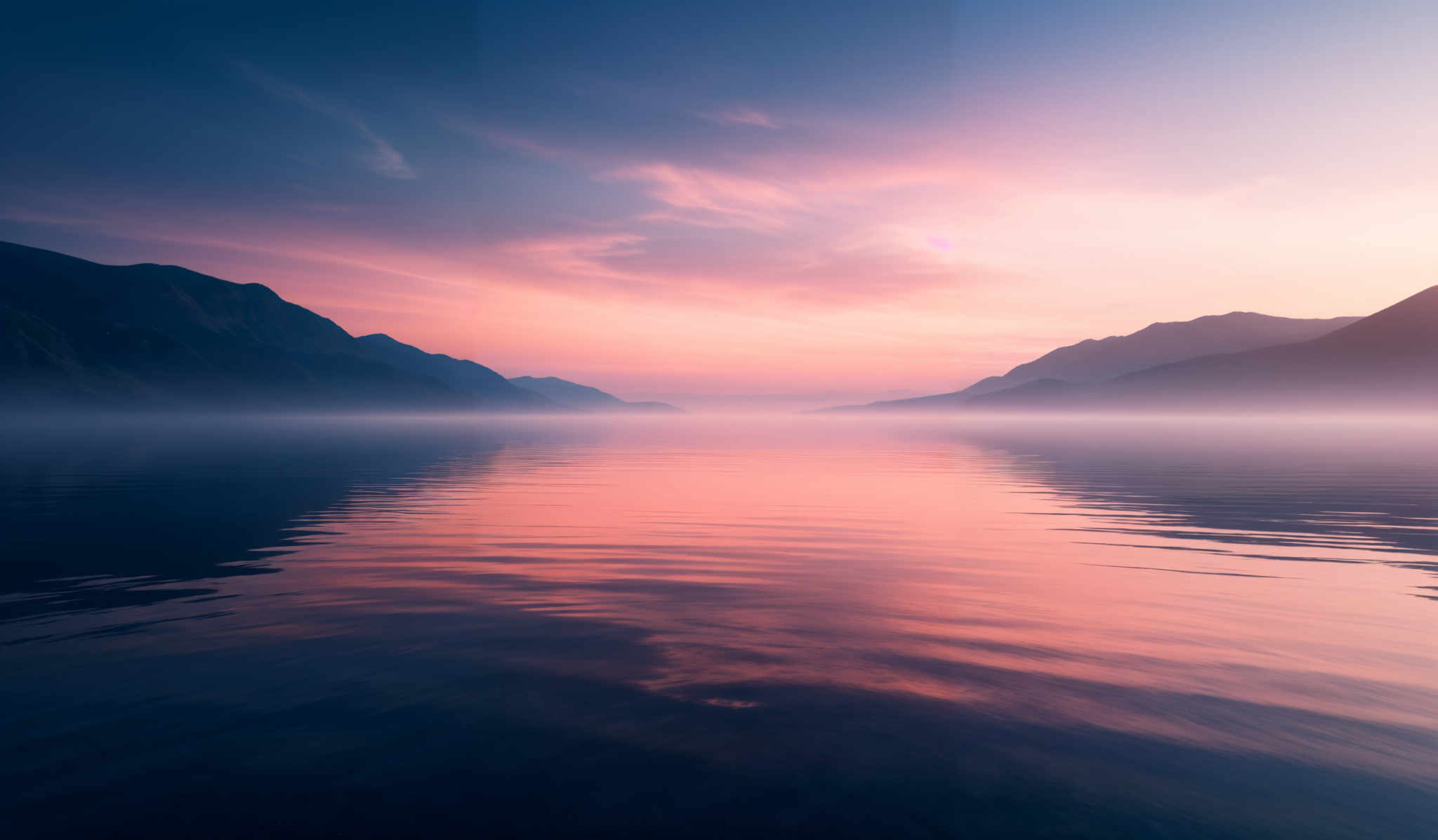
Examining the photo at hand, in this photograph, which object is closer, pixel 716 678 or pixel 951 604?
pixel 716 678

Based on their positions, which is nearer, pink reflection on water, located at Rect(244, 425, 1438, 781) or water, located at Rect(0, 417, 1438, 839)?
water, located at Rect(0, 417, 1438, 839)

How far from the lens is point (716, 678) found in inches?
374

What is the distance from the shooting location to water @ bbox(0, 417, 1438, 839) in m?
6.41

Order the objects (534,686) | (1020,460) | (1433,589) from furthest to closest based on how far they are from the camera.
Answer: (1020,460) < (1433,589) < (534,686)

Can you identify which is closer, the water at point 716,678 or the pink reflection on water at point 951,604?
the water at point 716,678

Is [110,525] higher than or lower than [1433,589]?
lower

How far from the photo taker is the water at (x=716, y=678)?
6.41 meters

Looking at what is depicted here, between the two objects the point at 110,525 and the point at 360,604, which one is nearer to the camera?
the point at 360,604

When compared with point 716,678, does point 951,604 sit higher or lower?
higher

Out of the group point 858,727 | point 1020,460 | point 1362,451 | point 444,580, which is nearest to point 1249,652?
point 858,727

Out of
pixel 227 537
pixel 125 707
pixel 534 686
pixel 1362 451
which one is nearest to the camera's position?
pixel 125 707

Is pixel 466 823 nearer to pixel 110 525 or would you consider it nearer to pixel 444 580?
pixel 444 580

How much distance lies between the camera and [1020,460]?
55219 millimetres

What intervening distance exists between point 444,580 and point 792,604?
300 inches
